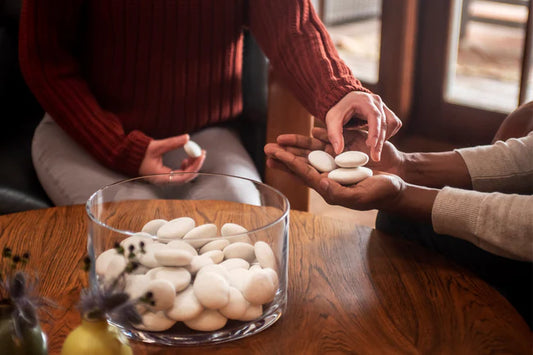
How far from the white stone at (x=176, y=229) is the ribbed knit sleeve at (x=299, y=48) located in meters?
0.63

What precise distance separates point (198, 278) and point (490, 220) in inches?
18.6

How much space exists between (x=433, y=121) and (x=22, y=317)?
2.56m

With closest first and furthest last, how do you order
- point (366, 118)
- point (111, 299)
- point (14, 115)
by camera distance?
Result: point (111, 299) < point (366, 118) < point (14, 115)

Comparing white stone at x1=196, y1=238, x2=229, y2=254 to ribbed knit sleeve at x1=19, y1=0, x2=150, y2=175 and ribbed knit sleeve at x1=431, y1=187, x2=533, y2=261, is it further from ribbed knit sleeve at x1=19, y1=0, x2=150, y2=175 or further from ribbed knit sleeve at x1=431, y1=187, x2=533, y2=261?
ribbed knit sleeve at x1=19, y1=0, x2=150, y2=175

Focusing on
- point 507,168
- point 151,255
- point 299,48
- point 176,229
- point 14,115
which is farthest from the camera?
point 14,115

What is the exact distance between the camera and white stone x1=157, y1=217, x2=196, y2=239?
88 centimetres

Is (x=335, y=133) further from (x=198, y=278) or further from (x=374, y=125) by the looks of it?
(x=198, y=278)

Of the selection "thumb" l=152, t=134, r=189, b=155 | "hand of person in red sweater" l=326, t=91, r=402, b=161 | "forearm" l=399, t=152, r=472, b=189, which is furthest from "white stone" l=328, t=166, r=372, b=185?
"thumb" l=152, t=134, r=189, b=155

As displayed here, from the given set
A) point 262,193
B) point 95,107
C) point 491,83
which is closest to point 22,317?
point 262,193

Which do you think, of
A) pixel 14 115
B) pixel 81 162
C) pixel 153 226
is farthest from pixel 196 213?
pixel 14 115

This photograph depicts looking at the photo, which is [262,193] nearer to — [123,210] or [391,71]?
[123,210]

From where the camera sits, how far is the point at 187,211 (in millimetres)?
1034

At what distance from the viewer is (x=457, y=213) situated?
1012 mm

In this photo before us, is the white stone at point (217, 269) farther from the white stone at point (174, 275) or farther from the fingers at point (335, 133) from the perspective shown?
the fingers at point (335, 133)
